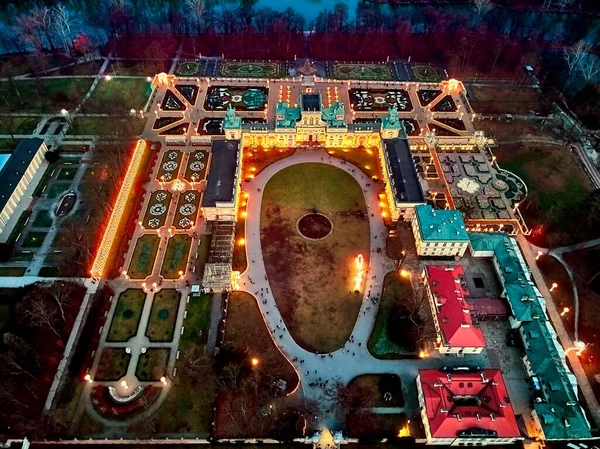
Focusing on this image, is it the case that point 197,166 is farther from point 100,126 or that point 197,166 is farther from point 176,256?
point 100,126

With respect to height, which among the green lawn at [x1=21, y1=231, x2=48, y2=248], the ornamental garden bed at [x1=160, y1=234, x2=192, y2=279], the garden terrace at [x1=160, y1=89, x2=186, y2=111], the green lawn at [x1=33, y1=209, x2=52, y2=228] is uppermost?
the garden terrace at [x1=160, y1=89, x2=186, y2=111]

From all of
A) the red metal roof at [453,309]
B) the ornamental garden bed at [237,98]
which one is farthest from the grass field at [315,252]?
the ornamental garden bed at [237,98]

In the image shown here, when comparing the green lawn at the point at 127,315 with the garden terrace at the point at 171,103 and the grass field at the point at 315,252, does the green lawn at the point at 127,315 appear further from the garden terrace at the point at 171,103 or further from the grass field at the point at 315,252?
the garden terrace at the point at 171,103

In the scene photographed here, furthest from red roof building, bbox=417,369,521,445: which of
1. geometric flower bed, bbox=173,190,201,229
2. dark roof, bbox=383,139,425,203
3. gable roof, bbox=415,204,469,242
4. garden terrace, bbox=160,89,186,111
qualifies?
garden terrace, bbox=160,89,186,111

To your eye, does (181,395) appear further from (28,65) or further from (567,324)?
(28,65)

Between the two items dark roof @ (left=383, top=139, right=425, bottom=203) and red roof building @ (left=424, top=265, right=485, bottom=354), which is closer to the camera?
red roof building @ (left=424, top=265, right=485, bottom=354)

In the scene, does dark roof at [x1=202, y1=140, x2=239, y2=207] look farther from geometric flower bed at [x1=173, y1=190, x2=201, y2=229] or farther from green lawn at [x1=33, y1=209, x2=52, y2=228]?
green lawn at [x1=33, y1=209, x2=52, y2=228]
